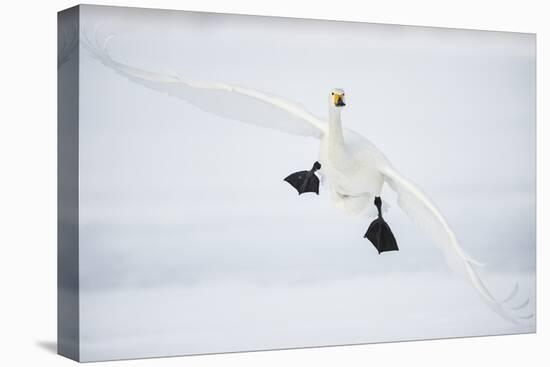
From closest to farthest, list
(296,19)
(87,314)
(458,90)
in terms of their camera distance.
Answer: (87,314)
(296,19)
(458,90)

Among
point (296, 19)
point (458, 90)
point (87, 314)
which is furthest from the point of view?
point (458, 90)

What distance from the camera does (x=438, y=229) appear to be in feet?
27.9

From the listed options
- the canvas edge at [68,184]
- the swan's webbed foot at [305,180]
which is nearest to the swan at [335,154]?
the swan's webbed foot at [305,180]

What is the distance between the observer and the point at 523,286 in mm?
8867

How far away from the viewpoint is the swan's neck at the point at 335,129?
8.06m

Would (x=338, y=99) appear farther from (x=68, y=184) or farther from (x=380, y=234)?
(x=68, y=184)

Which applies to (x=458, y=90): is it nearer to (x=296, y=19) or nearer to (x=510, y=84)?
(x=510, y=84)

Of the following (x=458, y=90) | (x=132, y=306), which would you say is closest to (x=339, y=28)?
(x=458, y=90)

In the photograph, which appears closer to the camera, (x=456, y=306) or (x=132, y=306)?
(x=132, y=306)

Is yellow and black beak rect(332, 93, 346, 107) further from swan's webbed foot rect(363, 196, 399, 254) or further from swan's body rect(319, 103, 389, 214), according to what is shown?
swan's webbed foot rect(363, 196, 399, 254)

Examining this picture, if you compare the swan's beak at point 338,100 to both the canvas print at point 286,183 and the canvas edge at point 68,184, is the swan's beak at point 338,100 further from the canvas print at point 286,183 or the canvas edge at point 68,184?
the canvas edge at point 68,184

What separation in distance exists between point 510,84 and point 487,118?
1.14 ft

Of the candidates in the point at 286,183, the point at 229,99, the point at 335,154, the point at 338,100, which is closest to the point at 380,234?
the point at 335,154

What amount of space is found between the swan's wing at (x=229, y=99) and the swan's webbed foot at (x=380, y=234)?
0.77 meters
